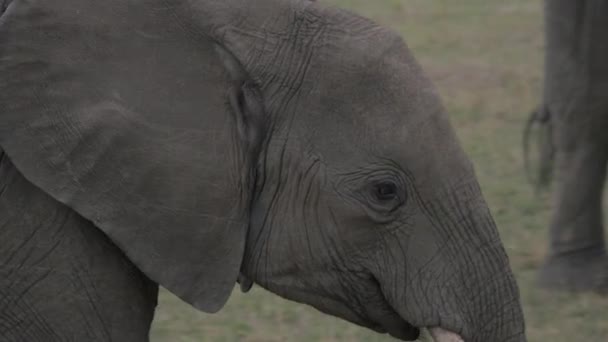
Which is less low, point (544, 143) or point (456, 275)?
point (456, 275)

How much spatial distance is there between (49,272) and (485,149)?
4.96 metres

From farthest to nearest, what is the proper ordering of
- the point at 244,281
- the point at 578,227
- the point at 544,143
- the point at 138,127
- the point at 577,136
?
the point at 544,143, the point at 578,227, the point at 577,136, the point at 244,281, the point at 138,127

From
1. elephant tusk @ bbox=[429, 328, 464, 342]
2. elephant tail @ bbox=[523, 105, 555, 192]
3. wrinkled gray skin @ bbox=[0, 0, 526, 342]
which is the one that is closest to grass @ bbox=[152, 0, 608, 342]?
elephant tail @ bbox=[523, 105, 555, 192]

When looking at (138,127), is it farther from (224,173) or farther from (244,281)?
(244,281)

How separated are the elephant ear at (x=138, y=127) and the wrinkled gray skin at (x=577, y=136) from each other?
2.83m

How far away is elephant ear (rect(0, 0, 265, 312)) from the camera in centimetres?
313

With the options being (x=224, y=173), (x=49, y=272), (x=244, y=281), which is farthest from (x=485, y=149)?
(x=49, y=272)

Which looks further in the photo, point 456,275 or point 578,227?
point 578,227

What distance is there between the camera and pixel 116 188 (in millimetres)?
3158

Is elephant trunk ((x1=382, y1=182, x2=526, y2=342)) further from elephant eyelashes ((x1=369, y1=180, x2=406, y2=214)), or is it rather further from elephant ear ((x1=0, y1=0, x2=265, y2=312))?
elephant ear ((x1=0, y1=0, x2=265, y2=312))

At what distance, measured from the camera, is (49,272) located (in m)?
3.17

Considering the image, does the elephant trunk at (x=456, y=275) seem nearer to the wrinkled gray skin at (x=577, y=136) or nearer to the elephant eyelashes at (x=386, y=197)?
the elephant eyelashes at (x=386, y=197)

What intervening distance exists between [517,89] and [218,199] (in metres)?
6.24

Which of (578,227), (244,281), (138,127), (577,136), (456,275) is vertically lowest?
(578,227)
